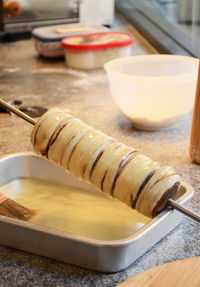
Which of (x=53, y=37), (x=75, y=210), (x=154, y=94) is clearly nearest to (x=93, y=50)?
(x=53, y=37)

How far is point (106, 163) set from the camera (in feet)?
2.46

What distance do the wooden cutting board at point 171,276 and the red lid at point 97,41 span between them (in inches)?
49.0

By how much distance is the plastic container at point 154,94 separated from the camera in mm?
1146

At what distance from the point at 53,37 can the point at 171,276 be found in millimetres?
1414

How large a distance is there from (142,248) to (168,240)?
0.07 metres

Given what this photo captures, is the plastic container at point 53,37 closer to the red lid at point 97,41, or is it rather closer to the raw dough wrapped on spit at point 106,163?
the red lid at point 97,41

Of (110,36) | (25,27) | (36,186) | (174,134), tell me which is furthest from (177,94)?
(25,27)

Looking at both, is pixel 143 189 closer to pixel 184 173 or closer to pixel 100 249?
pixel 100 249

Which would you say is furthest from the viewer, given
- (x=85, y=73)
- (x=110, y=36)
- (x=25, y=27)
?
(x=25, y=27)

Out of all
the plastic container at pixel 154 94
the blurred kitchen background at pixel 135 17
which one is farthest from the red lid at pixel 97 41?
the plastic container at pixel 154 94

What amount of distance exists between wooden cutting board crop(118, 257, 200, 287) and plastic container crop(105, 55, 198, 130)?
533 mm

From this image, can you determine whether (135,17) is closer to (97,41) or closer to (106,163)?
(97,41)

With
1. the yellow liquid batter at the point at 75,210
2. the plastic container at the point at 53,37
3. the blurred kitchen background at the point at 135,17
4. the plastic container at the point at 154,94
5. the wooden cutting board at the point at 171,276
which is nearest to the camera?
the wooden cutting board at the point at 171,276

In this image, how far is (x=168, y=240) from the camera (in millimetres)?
787
